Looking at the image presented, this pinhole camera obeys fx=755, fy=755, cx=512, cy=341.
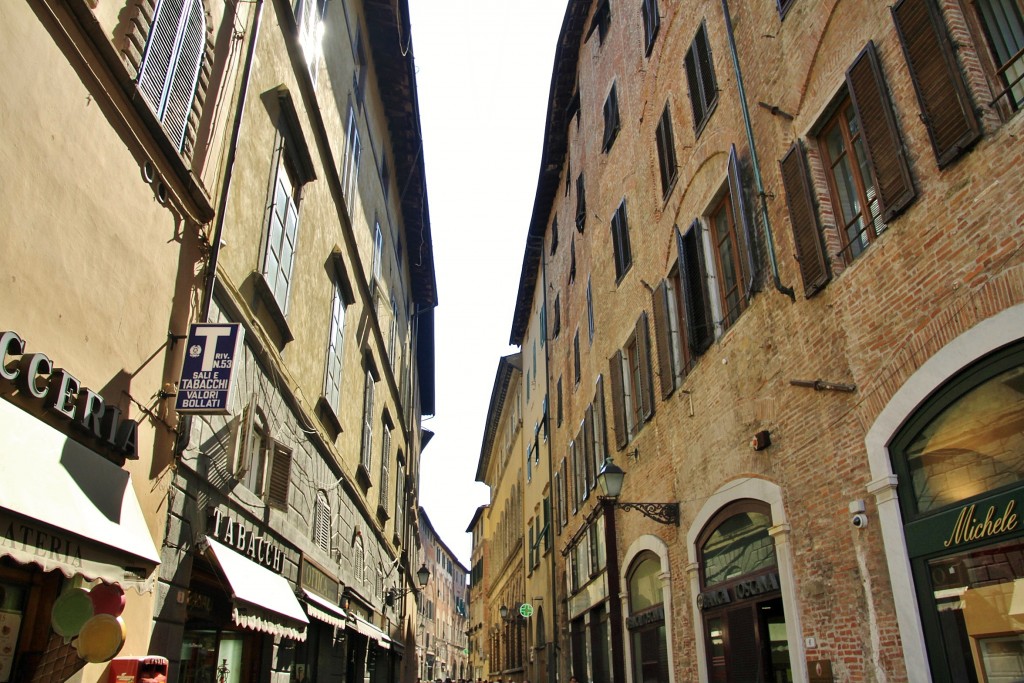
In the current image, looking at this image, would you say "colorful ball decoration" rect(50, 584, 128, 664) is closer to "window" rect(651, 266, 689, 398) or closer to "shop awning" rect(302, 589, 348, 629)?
"shop awning" rect(302, 589, 348, 629)

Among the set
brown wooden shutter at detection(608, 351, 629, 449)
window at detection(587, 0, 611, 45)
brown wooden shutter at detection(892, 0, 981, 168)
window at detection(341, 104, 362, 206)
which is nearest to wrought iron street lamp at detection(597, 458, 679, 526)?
brown wooden shutter at detection(608, 351, 629, 449)

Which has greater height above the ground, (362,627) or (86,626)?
(362,627)

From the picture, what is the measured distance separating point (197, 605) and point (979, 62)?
7.62 meters

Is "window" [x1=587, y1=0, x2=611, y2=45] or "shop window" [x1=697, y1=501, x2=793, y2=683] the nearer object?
"shop window" [x1=697, y1=501, x2=793, y2=683]

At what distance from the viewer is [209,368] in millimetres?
5906

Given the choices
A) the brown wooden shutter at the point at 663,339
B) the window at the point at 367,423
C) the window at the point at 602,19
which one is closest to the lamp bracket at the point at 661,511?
the brown wooden shutter at the point at 663,339

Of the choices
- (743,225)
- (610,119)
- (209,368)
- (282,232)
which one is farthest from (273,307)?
(610,119)

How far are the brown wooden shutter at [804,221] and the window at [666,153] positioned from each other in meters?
3.74

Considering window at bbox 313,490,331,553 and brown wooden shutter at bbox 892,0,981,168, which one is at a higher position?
brown wooden shutter at bbox 892,0,981,168

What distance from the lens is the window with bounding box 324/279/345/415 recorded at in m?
11.6

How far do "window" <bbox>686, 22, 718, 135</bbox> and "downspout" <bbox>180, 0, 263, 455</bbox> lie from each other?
18.7 ft

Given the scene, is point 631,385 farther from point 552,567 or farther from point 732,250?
point 552,567

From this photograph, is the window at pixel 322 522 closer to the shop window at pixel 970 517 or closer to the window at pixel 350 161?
the window at pixel 350 161

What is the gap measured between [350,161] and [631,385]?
662 cm
